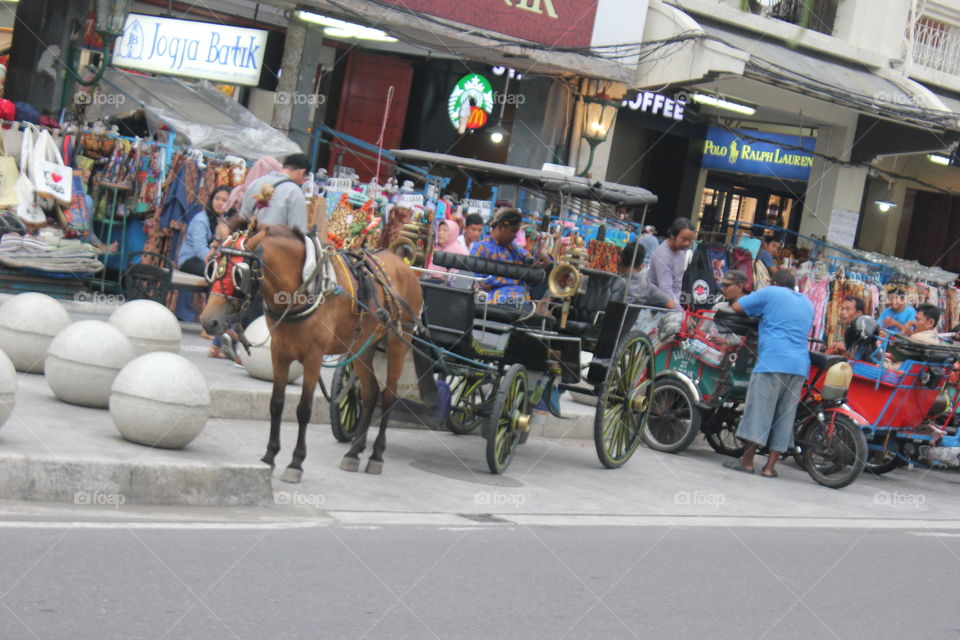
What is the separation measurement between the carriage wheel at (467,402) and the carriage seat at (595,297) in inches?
43.6

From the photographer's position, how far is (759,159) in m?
25.5

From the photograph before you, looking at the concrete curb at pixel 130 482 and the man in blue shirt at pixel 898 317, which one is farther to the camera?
the man in blue shirt at pixel 898 317

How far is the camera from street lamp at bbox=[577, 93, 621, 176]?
1939cm

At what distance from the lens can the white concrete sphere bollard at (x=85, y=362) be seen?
911cm

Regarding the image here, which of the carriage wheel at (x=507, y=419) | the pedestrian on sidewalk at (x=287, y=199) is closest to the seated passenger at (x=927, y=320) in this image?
the carriage wheel at (x=507, y=419)

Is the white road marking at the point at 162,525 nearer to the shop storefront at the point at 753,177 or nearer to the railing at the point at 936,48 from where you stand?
the shop storefront at the point at 753,177

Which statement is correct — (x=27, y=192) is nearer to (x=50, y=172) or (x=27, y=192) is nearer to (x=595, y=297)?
(x=50, y=172)

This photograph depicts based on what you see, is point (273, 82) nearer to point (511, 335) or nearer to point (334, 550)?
point (511, 335)

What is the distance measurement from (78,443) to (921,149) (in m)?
19.7

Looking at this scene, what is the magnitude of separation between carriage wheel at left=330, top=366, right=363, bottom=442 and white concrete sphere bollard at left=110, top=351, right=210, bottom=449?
210cm

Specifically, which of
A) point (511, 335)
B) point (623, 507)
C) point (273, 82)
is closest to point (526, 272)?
point (511, 335)

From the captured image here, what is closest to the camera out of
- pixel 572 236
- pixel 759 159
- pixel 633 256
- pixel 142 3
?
pixel 633 256

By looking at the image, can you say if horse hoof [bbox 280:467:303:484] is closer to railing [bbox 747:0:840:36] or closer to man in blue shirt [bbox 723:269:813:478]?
man in blue shirt [bbox 723:269:813:478]

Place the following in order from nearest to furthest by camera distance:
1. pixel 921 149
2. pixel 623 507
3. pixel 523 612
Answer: pixel 523 612 → pixel 623 507 → pixel 921 149
